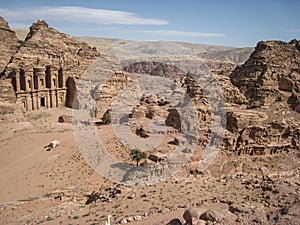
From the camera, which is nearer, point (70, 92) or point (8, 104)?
point (8, 104)

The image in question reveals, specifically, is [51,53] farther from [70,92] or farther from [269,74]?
[269,74]

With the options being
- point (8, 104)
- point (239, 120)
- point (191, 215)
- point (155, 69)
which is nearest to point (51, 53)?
point (8, 104)

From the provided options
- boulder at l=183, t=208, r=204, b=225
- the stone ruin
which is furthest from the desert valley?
the stone ruin

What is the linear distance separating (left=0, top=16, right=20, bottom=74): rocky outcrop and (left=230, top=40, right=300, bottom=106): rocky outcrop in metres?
30.0

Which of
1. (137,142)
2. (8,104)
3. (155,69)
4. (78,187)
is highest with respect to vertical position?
(8,104)

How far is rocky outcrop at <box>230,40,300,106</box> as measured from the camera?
30734 mm

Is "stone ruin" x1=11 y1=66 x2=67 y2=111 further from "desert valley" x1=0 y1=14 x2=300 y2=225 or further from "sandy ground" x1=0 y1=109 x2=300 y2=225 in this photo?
"sandy ground" x1=0 y1=109 x2=300 y2=225

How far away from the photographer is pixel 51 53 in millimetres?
38719

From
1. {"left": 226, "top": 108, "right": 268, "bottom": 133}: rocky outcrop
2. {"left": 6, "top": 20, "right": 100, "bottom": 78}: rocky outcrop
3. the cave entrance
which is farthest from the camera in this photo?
the cave entrance

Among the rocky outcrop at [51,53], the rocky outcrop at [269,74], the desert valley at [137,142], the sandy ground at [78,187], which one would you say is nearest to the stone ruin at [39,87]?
the desert valley at [137,142]

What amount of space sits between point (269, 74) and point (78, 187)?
25375 mm

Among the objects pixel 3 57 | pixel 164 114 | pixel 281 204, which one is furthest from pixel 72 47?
pixel 281 204

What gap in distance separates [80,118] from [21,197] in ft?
52.9

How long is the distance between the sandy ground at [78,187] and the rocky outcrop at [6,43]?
49.2ft
